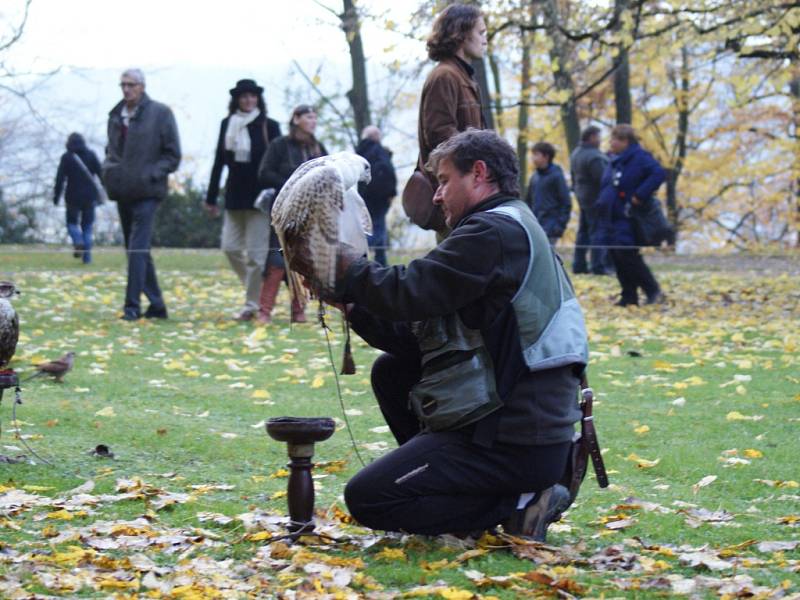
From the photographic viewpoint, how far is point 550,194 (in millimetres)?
17734

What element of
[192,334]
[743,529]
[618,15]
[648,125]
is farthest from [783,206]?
[743,529]

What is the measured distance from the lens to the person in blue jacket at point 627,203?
1334cm

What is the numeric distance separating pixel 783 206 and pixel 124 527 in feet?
122

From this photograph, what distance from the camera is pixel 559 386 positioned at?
4.42m

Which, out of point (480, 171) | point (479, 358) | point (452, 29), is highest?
point (452, 29)

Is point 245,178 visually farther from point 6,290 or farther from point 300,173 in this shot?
point 300,173

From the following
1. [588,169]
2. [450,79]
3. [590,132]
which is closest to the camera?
[450,79]

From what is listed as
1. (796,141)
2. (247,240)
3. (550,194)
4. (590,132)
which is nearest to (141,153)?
(247,240)

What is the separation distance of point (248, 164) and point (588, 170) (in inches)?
256

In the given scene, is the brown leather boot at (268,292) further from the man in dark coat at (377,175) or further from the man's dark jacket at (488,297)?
the man's dark jacket at (488,297)

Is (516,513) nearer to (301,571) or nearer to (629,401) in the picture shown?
(301,571)

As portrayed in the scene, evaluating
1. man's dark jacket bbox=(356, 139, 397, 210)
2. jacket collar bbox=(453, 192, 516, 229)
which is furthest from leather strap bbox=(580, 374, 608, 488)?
man's dark jacket bbox=(356, 139, 397, 210)

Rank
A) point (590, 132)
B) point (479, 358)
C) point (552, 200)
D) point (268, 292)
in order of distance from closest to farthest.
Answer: point (479, 358)
point (268, 292)
point (590, 132)
point (552, 200)

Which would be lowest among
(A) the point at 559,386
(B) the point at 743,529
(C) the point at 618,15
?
(B) the point at 743,529
